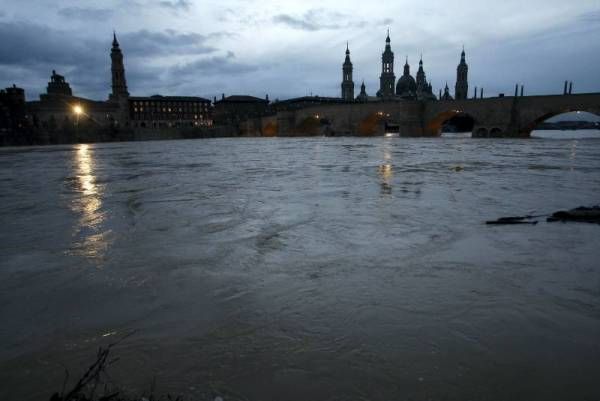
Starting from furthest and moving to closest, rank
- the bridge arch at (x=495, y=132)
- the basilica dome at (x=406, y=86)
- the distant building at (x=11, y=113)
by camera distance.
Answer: the basilica dome at (x=406, y=86) → the distant building at (x=11, y=113) → the bridge arch at (x=495, y=132)

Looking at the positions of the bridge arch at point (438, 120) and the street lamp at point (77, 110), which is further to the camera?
the street lamp at point (77, 110)

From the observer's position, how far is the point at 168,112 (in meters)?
111

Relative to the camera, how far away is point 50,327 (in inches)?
130

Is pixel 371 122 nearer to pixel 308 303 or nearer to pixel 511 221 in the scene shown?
pixel 511 221

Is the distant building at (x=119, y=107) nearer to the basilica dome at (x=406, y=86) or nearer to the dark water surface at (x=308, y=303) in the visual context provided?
the basilica dome at (x=406, y=86)

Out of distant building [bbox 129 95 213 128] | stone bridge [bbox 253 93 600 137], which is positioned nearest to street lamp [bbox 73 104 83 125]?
distant building [bbox 129 95 213 128]

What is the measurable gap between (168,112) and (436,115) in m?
78.4

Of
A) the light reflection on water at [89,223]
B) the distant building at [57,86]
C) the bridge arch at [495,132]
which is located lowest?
the light reflection on water at [89,223]

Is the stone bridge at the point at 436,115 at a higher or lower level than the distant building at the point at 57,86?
lower

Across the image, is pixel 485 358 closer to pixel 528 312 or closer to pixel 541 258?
pixel 528 312

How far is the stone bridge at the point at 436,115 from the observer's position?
157 feet

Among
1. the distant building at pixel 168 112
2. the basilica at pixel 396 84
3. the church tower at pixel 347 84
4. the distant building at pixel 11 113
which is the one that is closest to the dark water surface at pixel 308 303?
the distant building at pixel 11 113

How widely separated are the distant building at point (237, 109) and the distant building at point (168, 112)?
10.4 ft

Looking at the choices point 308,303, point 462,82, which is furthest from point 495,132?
point 462,82
